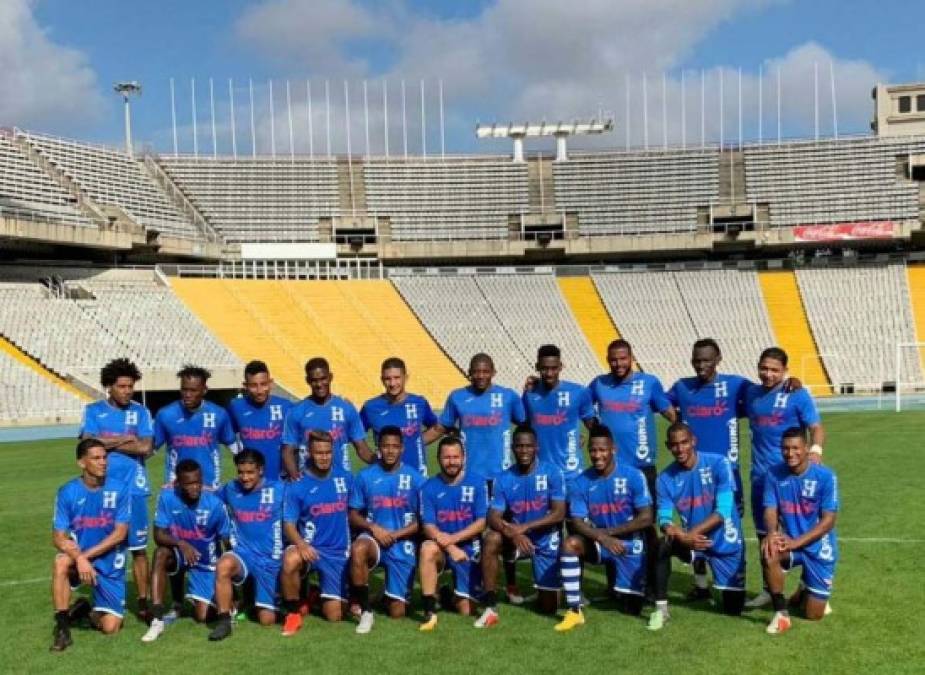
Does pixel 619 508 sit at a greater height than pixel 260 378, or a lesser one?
lesser

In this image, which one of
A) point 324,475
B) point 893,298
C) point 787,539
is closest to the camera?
point 787,539

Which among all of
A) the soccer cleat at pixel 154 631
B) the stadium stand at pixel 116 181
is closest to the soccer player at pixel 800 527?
the soccer cleat at pixel 154 631

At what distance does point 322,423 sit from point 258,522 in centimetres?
114

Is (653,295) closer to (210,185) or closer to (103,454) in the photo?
(210,185)

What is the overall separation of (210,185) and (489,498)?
4187 centimetres

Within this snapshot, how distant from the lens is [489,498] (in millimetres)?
7102

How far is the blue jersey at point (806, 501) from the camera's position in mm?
6199

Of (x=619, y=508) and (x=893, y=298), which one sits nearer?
(x=619, y=508)

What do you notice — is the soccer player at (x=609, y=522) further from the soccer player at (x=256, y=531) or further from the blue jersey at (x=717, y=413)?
the soccer player at (x=256, y=531)

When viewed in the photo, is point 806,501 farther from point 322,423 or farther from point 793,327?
point 793,327

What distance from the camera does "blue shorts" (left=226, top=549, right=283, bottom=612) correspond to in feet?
21.3

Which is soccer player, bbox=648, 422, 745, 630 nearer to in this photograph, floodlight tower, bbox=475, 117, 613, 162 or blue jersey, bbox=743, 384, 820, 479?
blue jersey, bbox=743, 384, 820, 479

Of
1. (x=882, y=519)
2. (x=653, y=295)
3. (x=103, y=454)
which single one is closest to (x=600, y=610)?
(x=103, y=454)

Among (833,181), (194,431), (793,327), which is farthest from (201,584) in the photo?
(833,181)
